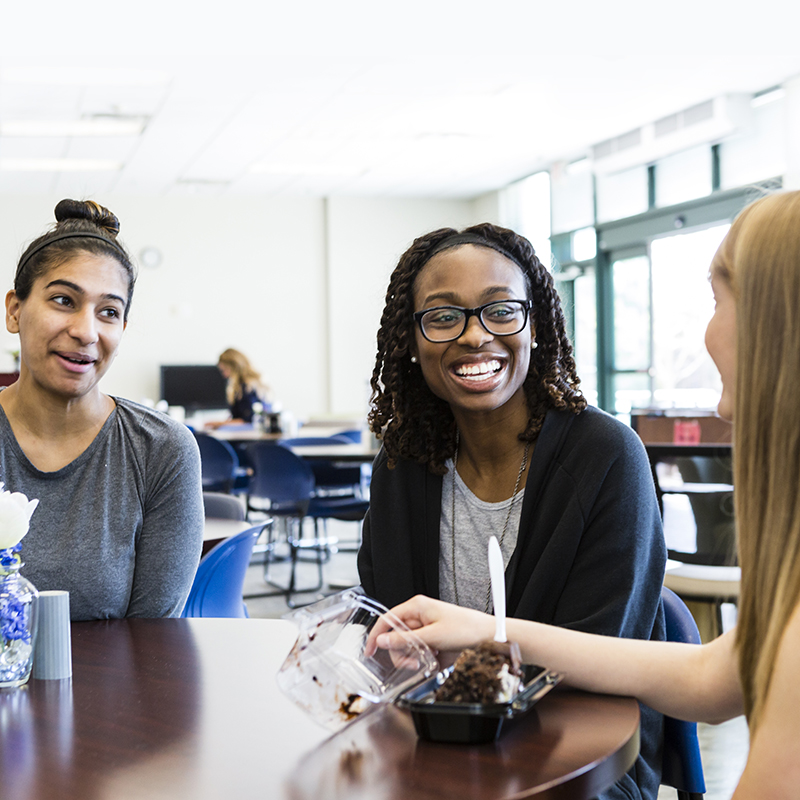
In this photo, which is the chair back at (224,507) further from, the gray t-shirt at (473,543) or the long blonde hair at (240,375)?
the long blonde hair at (240,375)

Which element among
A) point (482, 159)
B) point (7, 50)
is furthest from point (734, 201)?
point (7, 50)

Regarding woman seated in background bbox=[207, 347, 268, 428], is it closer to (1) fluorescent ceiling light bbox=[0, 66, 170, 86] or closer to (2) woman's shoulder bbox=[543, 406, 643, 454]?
(1) fluorescent ceiling light bbox=[0, 66, 170, 86]

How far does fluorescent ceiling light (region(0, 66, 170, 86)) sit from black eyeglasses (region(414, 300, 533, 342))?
18.1ft

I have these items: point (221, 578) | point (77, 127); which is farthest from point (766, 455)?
point (77, 127)

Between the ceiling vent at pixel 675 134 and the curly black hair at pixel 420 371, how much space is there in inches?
250

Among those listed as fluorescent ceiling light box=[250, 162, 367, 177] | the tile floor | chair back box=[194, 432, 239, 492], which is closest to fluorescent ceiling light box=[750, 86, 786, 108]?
fluorescent ceiling light box=[250, 162, 367, 177]

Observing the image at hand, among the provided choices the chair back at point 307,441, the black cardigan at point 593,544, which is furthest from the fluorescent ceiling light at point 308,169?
the black cardigan at point 593,544

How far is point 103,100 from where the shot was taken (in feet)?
22.7

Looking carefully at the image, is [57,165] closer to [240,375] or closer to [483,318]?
[240,375]

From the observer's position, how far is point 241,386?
24.0 ft

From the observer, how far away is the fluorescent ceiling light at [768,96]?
709cm

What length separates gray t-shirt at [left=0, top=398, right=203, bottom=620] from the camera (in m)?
1.57

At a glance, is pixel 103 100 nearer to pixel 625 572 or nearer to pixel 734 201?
pixel 734 201

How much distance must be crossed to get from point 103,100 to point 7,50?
3.69 ft
